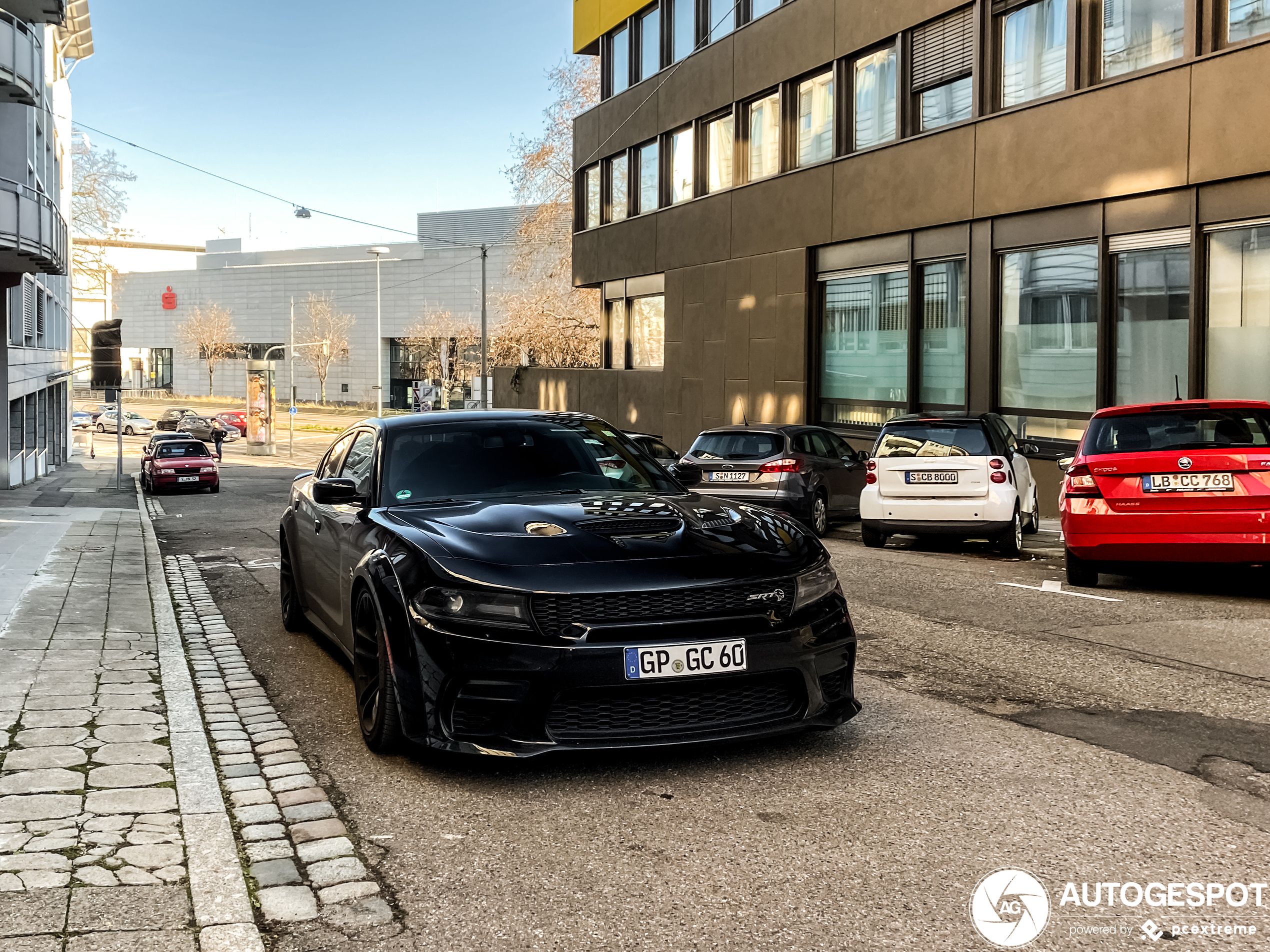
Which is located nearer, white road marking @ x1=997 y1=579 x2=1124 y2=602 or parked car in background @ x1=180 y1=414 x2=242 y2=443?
white road marking @ x1=997 y1=579 x2=1124 y2=602

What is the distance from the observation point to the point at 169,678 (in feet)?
22.4

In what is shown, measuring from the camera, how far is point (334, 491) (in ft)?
19.5

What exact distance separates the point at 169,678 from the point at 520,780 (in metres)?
2.90

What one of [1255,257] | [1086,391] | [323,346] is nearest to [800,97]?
[1086,391]

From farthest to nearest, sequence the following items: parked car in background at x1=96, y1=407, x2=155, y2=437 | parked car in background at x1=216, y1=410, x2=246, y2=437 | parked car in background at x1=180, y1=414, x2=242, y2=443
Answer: parked car in background at x1=216, y1=410, x2=246, y2=437 → parked car in background at x1=96, y1=407, x2=155, y2=437 → parked car in background at x1=180, y1=414, x2=242, y2=443

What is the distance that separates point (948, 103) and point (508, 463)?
1627cm

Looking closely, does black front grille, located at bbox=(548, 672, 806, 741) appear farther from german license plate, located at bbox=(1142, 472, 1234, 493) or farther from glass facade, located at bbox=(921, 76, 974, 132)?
glass facade, located at bbox=(921, 76, 974, 132)

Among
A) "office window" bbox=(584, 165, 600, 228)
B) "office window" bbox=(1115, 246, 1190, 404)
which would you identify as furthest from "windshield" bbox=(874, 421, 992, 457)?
"office window" bbox=(584, 165, 600, 228)

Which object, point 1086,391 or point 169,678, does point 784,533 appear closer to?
point 169,678

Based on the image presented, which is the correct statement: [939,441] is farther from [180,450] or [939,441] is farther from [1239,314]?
[180,450]

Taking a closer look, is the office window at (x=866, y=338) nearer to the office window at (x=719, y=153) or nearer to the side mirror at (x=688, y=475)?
the office window at (x=719, y=153)

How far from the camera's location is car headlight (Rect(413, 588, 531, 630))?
14.9 feet

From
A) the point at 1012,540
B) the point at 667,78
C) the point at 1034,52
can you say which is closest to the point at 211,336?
the point at 667,78

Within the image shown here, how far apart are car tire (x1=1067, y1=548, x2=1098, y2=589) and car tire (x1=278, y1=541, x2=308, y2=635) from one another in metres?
5.94
